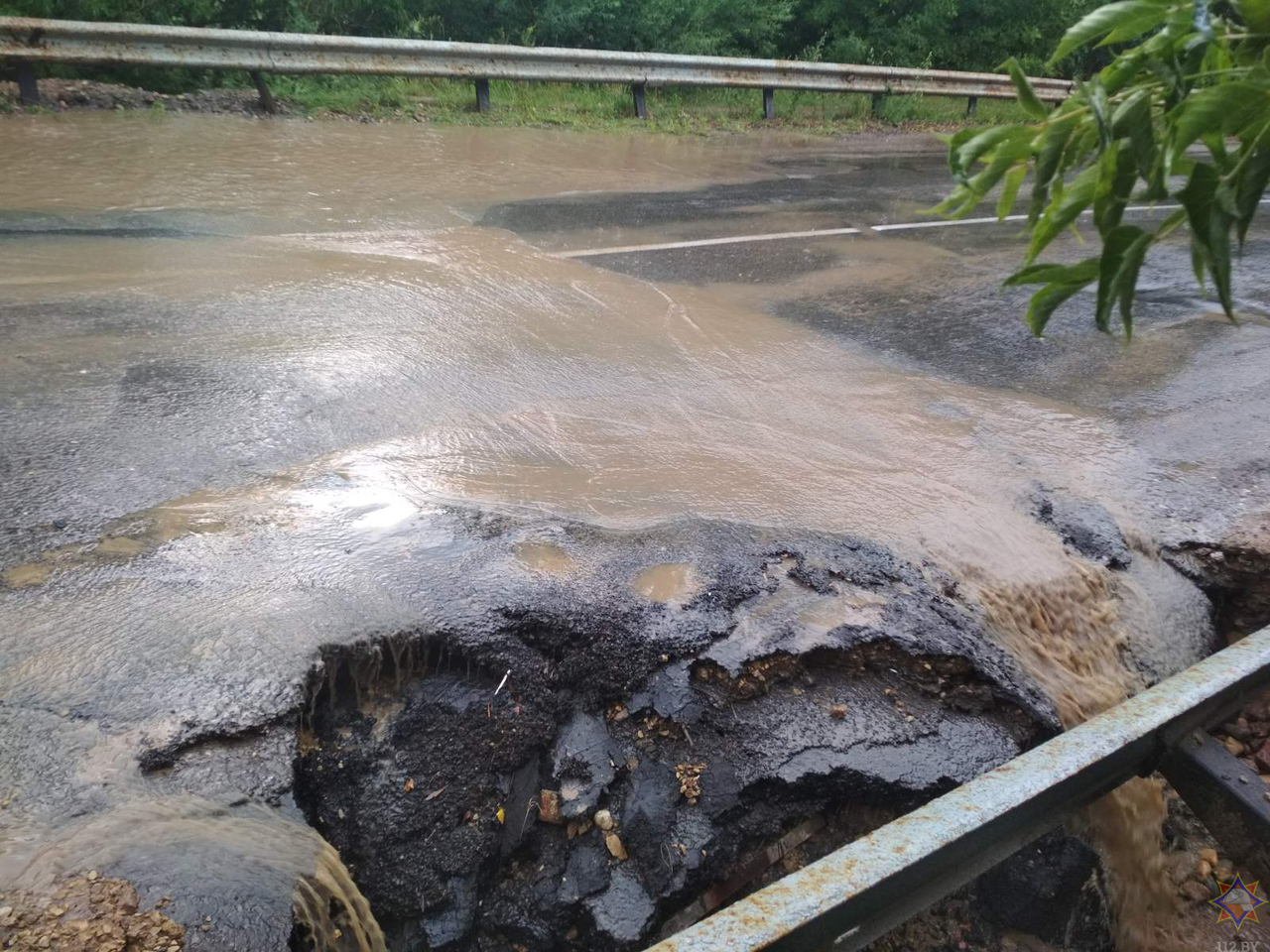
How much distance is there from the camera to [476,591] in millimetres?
3217

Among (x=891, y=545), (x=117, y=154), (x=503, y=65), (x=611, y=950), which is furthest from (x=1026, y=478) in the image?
(x=503, y=65)

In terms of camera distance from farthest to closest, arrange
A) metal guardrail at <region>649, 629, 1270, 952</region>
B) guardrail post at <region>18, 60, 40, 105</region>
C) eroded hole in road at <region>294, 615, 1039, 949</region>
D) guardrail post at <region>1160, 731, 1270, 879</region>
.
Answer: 1. guardrail post at <region>18, 60, 40, 105</region>
2. eroded hole in road at <region>294, 615, 1039, 949</region>
3. guardrail post at <region>1160, 731, 1270, 879</region>
4. metal guardrail at <region>649, 629, 1270, 952</region>

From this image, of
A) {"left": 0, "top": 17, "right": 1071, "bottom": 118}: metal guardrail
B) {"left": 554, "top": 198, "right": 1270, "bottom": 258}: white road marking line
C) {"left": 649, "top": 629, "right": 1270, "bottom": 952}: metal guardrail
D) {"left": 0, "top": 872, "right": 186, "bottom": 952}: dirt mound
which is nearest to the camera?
{"left": 649, "top": 629, "right": 1270, "bottom": 952}: metal guardrail

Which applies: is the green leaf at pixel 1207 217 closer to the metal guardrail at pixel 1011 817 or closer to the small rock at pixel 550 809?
the metal guardrail at pixel 1011 817

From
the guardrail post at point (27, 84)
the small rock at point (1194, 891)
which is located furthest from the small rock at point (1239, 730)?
the guardrail post at point (27, 84)

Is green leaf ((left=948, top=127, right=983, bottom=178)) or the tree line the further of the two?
the tree line

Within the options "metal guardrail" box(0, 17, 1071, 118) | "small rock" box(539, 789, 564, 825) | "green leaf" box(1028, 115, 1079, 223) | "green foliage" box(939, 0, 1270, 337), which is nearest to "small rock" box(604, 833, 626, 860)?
"small rock" box(539, 789, 564, 825)

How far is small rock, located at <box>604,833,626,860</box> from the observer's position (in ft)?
9.19

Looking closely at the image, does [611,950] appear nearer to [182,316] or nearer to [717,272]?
[182,316]

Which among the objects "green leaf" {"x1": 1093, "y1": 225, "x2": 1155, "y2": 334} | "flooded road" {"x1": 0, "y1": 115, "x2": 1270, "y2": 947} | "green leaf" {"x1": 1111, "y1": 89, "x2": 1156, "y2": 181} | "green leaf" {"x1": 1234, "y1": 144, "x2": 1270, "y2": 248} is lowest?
"flooded road" {"x1": 0, "y1": 115, "x2": 1270, "y2": 947}

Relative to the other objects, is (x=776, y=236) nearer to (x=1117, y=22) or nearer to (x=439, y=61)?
(x=439, y=61)

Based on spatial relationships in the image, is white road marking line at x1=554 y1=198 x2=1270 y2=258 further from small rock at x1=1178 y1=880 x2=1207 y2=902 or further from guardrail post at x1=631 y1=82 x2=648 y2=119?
guardrail post at x1=631 y1=82 x2=648 y2=119

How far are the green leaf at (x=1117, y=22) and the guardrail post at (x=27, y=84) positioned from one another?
1050 centimetres

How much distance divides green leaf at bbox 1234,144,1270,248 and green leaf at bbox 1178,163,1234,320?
2 cm
